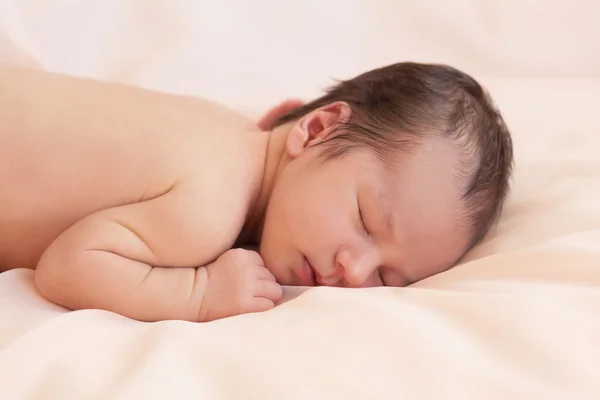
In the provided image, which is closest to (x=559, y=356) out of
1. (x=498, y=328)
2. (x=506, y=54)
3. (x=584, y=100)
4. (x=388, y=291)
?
(x=498, y=328)

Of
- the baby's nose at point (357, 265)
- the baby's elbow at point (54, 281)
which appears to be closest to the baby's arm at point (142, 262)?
the baby's elbow at point (54, 281)

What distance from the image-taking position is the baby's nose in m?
0.93

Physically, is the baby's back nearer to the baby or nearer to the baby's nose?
the baby

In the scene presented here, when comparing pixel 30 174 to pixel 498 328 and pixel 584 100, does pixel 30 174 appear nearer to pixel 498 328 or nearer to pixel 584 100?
pixel 498 328

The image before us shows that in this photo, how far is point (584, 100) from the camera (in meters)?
1.43

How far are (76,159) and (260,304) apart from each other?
0.33 m

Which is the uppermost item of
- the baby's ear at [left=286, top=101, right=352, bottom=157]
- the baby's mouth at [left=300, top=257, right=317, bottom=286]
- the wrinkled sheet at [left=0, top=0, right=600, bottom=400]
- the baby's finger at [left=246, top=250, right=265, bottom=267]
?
the baby's ear at [left=286, top=101, right=352, bottom=157]

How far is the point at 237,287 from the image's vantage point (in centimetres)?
89

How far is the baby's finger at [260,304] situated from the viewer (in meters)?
0.86

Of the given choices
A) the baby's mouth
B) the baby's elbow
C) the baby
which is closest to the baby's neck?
the baby

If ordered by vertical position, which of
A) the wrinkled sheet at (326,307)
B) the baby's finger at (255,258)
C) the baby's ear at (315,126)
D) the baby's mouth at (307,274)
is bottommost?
the baby's mouth at (307,274)

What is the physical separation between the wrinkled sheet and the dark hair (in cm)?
6

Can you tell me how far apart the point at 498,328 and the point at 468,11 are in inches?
45.3

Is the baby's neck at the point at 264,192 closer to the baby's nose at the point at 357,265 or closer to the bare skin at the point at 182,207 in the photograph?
the bare skin at the point at 182,207
